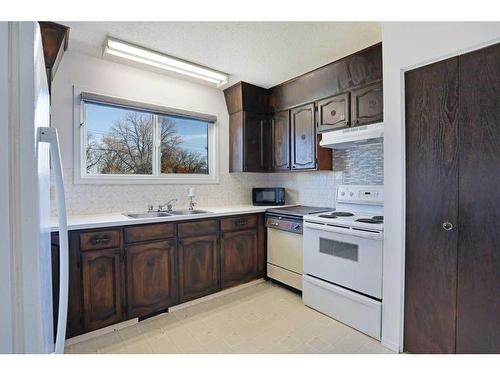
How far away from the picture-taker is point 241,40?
2.12 meters

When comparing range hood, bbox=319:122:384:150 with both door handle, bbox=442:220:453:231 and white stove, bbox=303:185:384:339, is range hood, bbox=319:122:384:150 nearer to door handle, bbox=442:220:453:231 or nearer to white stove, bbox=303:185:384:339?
white stove, bbox=303:185:384:339

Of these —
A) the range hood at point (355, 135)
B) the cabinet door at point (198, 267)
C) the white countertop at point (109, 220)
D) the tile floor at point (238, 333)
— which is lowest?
the tile floor at point (238, 333)

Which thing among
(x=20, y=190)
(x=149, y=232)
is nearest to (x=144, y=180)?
(x=149, y=232)

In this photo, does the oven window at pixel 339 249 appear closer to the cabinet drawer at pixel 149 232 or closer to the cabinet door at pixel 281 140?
the cabinet door at pixel 281 140

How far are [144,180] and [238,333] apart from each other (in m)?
1.76

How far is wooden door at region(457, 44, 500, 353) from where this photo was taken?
1.39 m

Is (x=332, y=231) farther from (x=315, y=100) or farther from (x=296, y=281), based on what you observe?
(x=315, y=100)

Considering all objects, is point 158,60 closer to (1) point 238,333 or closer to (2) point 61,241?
(2) point 61,241

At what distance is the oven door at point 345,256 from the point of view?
191cm

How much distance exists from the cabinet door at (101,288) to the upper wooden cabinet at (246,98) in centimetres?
215

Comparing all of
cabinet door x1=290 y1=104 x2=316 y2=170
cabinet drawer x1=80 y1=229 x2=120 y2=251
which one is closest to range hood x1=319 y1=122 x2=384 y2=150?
cabinet door x1=290 y1=104 x2=316 y2=170

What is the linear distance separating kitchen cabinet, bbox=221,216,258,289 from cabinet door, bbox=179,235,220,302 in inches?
3.9

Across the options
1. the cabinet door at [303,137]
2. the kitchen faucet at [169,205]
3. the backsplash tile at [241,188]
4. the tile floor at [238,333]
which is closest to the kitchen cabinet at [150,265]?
the tile floor at [238,333]
